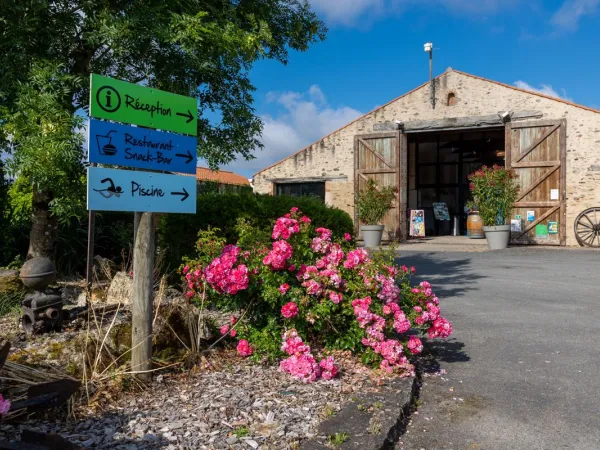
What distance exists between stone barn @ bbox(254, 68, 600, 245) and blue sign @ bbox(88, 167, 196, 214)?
510 inches

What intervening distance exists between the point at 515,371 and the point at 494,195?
34.3 ft

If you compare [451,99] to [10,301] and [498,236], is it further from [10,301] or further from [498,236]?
[10,301]

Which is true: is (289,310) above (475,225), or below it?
below

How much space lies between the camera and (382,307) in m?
3.57

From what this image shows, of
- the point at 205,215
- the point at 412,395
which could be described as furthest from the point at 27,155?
the point at 412,395

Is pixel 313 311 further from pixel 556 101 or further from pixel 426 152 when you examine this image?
pixel 426 152

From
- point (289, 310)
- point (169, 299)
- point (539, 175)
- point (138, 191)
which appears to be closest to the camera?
point (138, 191)

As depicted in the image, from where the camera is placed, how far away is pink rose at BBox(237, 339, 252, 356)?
358 cm

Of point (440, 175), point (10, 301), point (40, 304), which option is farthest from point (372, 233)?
point (40, 304)

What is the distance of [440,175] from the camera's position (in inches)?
802

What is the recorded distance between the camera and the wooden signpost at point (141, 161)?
2816 millimetres

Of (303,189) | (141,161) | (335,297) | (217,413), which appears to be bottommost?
(217,413)

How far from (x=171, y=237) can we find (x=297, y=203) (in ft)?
6.09

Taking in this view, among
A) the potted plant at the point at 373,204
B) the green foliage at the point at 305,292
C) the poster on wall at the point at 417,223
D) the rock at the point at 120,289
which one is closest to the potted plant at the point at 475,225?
the poster on wall at the point at 417,223
